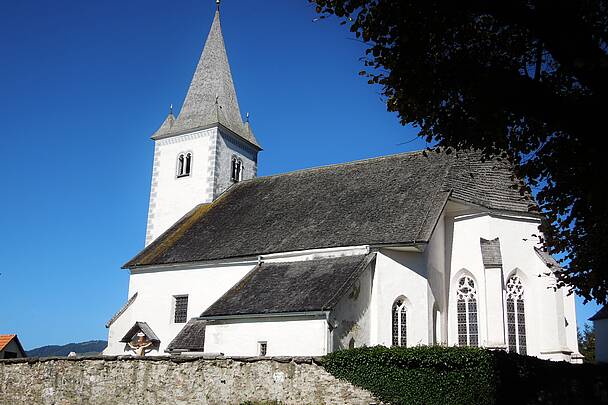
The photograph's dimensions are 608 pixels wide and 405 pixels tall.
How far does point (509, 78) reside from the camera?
30.1 ft

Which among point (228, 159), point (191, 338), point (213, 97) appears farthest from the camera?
point (213, 97)

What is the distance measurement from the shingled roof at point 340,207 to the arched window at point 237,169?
3613 millimetres

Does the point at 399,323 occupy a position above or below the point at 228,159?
below

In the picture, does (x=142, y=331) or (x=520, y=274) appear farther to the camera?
(x=142, y=331)

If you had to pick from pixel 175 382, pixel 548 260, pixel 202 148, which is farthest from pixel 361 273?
pixel 202 148

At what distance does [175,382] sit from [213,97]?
2415 centimetres

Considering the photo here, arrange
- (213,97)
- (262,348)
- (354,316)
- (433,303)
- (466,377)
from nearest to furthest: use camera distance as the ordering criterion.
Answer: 1. (466,377)
2. (354,316)
3. (262,348)
4. (433,303)
5. (213,97)

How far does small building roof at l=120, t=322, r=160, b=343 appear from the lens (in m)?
28.2

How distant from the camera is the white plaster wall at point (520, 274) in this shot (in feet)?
75.6

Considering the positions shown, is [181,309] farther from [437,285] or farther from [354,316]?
[437,285]

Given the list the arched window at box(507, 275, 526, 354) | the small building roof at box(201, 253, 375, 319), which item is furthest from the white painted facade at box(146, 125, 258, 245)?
the arched window at box(507, 275, 526, 354)

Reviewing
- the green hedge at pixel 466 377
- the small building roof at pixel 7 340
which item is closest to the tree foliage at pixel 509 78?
the green hedge at pixel 466 377

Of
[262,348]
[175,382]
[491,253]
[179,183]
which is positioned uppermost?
[179,183]

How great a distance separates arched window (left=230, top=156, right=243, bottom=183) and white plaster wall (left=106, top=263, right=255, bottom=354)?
9.05 m
